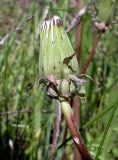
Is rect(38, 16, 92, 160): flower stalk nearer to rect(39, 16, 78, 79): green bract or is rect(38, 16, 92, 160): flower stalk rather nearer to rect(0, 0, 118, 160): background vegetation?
rect(39, 16, 78, 79): green bract

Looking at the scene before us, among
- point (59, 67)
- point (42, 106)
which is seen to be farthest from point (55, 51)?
point (42, 106)

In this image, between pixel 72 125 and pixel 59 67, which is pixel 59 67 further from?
pixel 72 125

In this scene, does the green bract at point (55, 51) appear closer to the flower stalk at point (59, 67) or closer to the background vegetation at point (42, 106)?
the flower stalk at point (59, 67)

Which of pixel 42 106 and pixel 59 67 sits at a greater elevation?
pixel 59 67

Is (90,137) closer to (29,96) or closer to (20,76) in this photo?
(29,96)

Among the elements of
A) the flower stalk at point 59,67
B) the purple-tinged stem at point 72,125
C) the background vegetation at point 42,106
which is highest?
the flower stalk at point 59,67

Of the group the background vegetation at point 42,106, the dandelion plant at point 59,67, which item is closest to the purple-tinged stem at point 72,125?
the dandelion plant at point 59,67

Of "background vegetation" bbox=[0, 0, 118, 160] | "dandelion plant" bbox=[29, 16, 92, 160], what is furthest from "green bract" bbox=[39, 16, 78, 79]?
"background vegetation" bbox=[0, 0, 118, 160]

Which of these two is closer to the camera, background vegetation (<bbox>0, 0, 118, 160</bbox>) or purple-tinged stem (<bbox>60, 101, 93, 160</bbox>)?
purple-tinged stem (<bbox>60, 101, 93, 160</bbox>)
